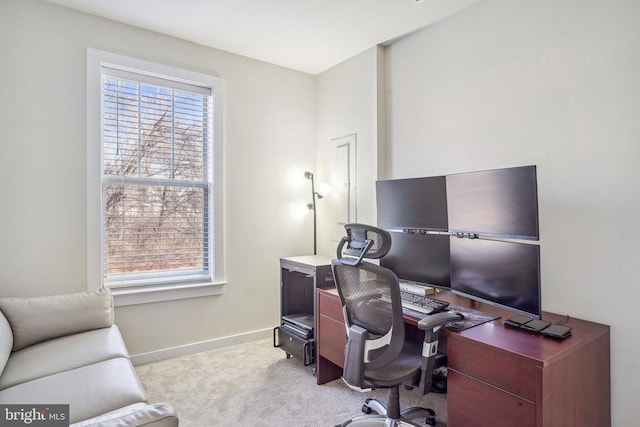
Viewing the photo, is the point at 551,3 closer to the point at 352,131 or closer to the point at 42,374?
the point at 352,131

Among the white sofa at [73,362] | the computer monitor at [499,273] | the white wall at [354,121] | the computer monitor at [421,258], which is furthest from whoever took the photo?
the white wall at [354,121]

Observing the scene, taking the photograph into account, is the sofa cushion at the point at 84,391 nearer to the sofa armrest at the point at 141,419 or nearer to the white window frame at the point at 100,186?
the sofa armrest at the point at 141,419

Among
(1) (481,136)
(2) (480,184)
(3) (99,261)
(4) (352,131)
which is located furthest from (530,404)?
(3) (99,261)

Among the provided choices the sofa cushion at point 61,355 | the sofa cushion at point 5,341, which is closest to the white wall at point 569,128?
the sofa cushion at point 61,355

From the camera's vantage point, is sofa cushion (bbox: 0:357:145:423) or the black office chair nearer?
sofa cushion (bbox: 0:357:145:423)

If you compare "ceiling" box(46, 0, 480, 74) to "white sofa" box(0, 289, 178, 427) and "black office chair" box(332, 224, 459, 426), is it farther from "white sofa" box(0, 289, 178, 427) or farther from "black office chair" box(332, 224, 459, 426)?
"white sofa" box(0, 289, 178, 427)

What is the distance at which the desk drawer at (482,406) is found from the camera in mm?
1381

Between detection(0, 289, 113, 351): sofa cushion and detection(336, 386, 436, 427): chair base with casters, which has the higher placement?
detection(0, 289, 113, 351): sofa cushion

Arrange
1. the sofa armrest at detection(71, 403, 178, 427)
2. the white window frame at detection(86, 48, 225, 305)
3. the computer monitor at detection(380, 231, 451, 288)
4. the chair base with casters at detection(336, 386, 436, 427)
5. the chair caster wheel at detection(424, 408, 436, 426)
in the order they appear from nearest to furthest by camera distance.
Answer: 1. the sofa armrest at detection(71, 403, 178, 427)
2. the chair base with casters at detection(336, 386, 436, 427)
3. the chair caster wheel at detection(424, 408, 436, 426)
4. the computer monitor at detection(380, 231, 451, 288)
5. the white window frame at detection(86, 48, 225, 305)

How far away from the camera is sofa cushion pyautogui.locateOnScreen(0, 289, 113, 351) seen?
2086 millimetres

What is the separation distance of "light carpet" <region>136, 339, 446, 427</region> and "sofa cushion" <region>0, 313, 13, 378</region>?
2.86 ft

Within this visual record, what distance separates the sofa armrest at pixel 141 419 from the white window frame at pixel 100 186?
192 cm

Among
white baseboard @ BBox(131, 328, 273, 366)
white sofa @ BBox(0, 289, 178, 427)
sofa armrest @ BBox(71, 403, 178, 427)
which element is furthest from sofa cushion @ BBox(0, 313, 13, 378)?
sofa armrest @ BBox(71, 403, 178, 427)

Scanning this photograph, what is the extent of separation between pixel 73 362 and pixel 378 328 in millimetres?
1652
